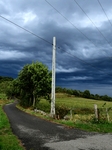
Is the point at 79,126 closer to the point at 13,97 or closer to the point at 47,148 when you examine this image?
the point at 47,148

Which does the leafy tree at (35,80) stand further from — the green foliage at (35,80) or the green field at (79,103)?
the green field at (79,103)

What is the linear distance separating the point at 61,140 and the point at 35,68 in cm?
3419

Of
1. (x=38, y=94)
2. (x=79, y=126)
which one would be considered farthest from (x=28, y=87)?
(x=79, y=126)

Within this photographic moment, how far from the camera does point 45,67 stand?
45.8m

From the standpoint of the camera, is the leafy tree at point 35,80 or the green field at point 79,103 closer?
the leafy tree at point 35,80

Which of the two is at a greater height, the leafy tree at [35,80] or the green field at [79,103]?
the leafy tree at [35,80]

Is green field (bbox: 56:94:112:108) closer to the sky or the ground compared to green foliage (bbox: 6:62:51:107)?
closer to the ground

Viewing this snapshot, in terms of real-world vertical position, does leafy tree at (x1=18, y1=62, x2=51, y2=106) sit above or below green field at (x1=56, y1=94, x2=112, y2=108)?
above

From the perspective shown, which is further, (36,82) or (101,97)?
(101,97)

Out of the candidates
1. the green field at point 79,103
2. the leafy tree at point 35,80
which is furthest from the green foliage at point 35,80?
the green field at point 79,103

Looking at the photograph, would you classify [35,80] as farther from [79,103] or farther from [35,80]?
[79,103]

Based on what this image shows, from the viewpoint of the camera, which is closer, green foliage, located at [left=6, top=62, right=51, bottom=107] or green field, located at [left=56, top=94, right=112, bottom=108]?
green foliage, located at [left=6, top=62, right=51, bottom=107]

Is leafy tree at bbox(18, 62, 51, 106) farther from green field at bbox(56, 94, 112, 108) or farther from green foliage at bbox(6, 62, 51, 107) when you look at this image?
green field at bbox(56, 94, 112, 108)

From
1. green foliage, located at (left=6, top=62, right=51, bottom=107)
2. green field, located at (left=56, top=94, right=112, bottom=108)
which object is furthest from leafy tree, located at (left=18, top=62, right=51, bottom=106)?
green field, located at (left=56, top=94, right=112, bottom=108)
